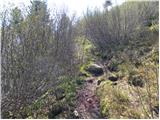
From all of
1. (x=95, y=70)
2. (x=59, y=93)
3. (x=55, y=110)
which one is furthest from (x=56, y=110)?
(x=95, y=70)

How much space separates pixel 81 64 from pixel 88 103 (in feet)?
15.0

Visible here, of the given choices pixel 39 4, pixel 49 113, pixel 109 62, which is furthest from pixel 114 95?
pixel 109 62

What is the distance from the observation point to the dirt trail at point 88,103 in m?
10.9

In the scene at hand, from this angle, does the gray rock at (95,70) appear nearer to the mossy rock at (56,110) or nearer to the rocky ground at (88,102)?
the rocky ground at (88,102)

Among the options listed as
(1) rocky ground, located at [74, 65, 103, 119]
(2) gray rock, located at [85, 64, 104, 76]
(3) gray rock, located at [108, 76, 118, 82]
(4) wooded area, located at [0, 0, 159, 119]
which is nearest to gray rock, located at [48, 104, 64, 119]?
(4) wooded area, located at [0, 0, 159, 119]

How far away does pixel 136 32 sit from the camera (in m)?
18.3

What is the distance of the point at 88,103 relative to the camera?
1193 cm

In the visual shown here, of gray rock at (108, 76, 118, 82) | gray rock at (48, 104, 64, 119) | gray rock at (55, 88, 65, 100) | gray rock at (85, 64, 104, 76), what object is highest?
gray rock at (85, 64, 104, 76)

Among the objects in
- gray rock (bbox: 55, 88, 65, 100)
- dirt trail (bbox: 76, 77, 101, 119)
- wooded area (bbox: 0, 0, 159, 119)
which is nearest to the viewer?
wooded area (bbox: 0, 0, 159, 119)

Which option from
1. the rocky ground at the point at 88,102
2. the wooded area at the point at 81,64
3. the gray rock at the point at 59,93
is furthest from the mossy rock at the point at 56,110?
the gray rock at the point at 59,93

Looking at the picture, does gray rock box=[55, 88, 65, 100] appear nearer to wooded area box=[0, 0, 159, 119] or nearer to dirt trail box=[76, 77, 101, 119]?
wooded area box=[0, 0, 159, 119]

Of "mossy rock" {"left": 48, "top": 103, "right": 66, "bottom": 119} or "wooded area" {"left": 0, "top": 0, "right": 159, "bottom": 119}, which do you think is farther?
"mossy rock" {"left": 48, "top": 103, "right": 66, "bottom": 119}

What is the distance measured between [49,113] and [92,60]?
7767 mm

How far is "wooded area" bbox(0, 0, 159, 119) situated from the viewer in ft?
23.7
